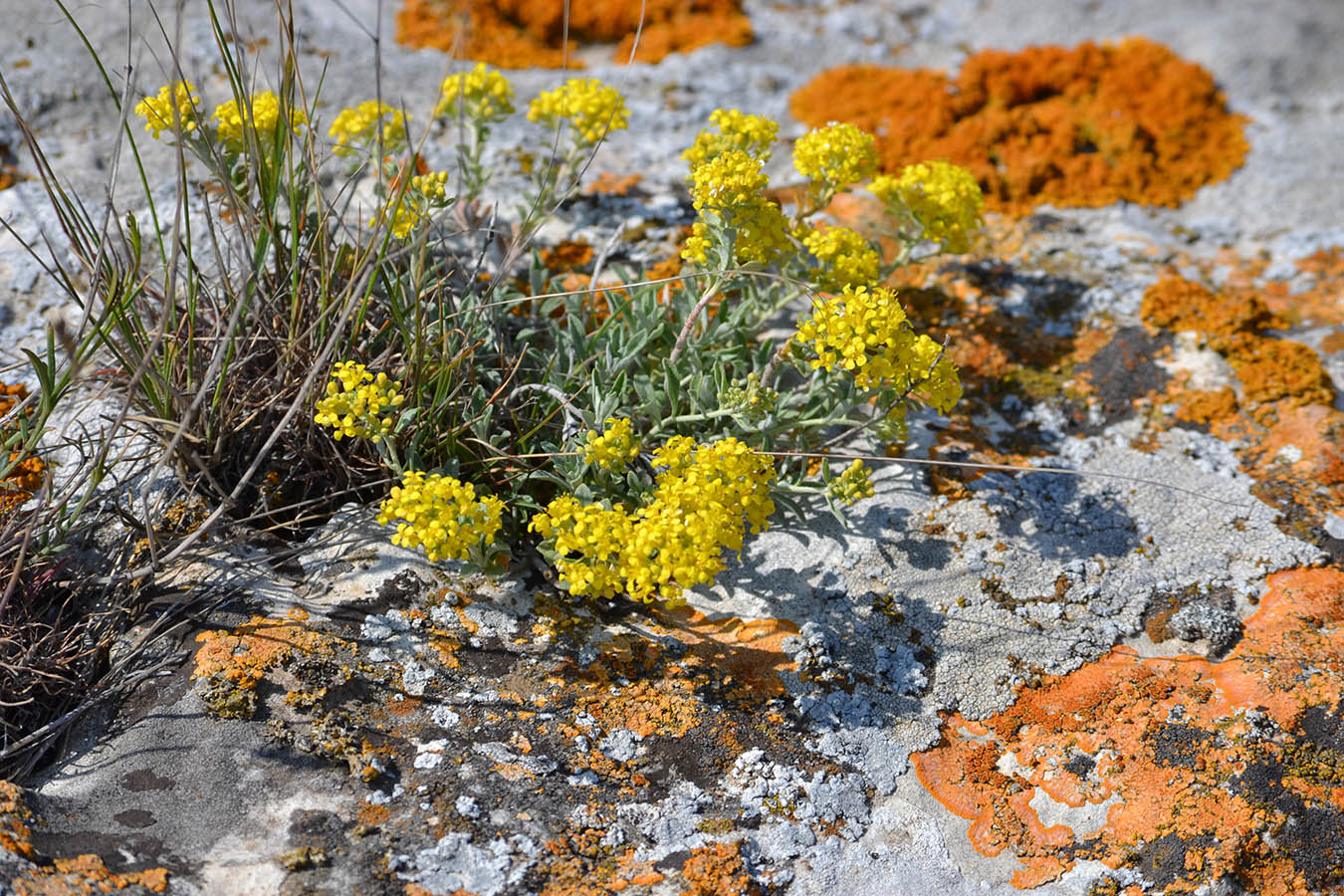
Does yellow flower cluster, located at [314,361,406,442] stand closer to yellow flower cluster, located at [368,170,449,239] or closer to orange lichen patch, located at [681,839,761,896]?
yellow flower cluster, located at [368,170,449,239]

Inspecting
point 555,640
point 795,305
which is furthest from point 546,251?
point 555,640

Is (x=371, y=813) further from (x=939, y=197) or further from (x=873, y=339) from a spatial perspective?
(x=939, y=197)

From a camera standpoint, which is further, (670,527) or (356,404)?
(356,404)

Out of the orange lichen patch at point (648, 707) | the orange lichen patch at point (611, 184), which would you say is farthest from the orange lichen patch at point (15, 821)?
the orange lichen patch at point (611, 184)

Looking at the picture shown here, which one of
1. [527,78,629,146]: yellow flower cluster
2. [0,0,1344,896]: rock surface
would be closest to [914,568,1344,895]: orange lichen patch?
[0,0,1344,896]: rock surface

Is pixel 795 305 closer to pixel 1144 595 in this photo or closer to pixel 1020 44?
pixel 1144 595

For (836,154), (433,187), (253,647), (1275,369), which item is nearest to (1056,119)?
(1275,369)
